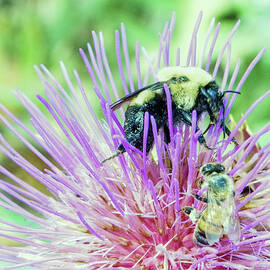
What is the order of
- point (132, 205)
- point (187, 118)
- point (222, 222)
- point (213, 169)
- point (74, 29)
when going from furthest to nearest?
point (74, 29) → point (132, 205) → point (187, 118) → point (213, 169) → point (222, 222)

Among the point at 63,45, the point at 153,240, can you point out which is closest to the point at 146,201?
the point at 153,240

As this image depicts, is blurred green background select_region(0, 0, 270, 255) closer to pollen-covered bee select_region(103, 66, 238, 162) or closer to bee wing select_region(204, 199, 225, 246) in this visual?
pollen-covered bee select_region(103, 66, 238, 162)

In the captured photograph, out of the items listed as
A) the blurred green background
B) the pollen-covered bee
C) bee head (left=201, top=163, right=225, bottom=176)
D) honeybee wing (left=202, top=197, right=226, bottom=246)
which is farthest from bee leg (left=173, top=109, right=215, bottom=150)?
the blurred green background

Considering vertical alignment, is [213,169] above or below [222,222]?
above

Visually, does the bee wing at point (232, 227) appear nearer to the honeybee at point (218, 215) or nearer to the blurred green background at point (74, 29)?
the honeybee at point (218, 215)

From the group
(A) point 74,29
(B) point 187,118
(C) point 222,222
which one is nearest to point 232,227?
(C) point 222,222

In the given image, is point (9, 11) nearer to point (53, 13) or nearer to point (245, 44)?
point (53, 13)

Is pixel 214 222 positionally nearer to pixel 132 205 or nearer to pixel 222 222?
pixel 222 222
